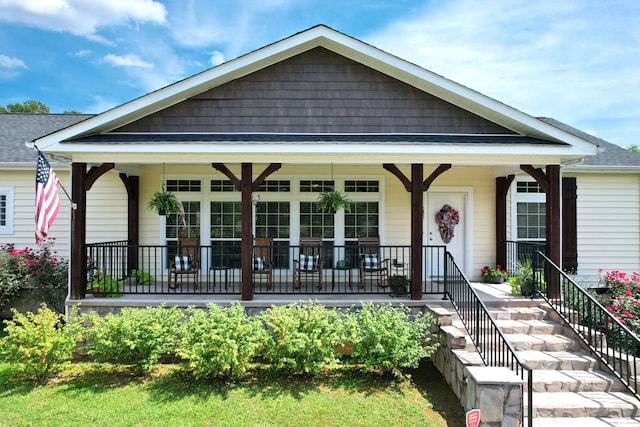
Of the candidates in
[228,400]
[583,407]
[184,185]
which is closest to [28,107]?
[184,185]

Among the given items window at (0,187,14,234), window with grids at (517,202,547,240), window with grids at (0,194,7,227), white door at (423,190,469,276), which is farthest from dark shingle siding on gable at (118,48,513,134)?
window with grids at (0,194,7,227)

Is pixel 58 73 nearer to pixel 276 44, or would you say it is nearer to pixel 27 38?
pixel 27 38

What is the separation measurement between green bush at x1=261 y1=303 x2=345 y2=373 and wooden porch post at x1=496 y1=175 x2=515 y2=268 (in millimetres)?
5296

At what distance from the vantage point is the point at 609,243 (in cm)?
938

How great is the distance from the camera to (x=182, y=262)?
313 inches

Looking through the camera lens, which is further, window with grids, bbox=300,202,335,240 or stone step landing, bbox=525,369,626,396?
window with grids, bbox=300,202,335,240

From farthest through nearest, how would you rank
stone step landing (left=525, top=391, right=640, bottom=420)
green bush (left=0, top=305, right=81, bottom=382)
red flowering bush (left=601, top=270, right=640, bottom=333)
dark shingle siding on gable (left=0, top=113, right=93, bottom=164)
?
dark shingle siding on gable (left=0, top=113, right=93, bottom=164), red flowering bush (left=601, top=270, right=640, bottom=333), green bush (left=0, top=305, right=81, bottom=382), stone step landing (left=525, top=391, right=640, bottom=420)

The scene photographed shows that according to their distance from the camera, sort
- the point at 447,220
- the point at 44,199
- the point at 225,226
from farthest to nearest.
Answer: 1. the point at 447,220
2. the point at 225,226
3. the point at 44,199

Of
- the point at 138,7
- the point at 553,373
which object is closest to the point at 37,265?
the point at 553,373

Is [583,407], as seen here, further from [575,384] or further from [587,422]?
[575,384]

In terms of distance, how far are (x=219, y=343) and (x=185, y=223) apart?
173 inches

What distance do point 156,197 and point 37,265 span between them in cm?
264

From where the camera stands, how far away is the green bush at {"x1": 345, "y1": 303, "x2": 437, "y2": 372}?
17.1 feet

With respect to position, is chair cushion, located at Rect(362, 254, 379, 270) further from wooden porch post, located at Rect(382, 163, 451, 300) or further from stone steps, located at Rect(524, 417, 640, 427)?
stone steps, located at Rect(524, 417, 640, 427)
